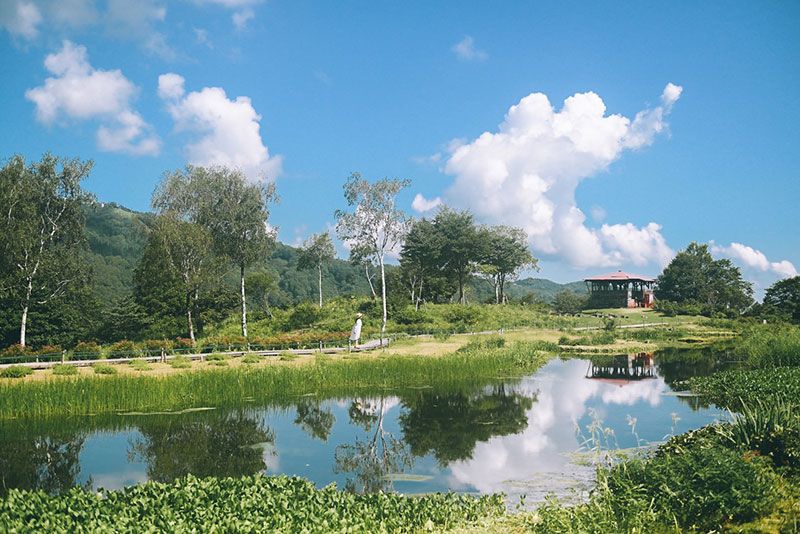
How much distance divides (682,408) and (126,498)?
1785cm

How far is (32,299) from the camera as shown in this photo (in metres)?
36.2

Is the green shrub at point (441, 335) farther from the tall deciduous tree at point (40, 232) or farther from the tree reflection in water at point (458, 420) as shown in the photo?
the tall deciduous tree at point (40, 232)

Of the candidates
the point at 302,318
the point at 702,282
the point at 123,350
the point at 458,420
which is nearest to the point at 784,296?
the point at 702,282

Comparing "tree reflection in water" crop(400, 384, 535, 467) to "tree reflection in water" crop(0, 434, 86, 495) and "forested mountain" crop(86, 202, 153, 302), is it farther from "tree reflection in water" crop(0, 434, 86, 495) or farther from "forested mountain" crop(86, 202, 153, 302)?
"forested mountain" crop(86, 202, 153, 302)

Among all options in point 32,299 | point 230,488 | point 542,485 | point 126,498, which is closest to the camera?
point 126,498

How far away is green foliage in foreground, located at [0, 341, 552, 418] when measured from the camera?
19.1 m

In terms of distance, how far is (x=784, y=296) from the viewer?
63625mm

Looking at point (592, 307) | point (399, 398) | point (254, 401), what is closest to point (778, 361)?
point (399, 398)

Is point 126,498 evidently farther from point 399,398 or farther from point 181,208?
point 181,208

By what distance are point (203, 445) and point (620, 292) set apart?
2914 inches

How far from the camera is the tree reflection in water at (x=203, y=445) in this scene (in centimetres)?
1330

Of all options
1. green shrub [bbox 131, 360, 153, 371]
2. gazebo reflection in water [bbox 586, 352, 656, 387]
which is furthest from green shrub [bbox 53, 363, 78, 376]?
gazebo reflection in water [bbox 586, 352, 656, 387]

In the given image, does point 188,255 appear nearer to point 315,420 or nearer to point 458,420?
point 315,420

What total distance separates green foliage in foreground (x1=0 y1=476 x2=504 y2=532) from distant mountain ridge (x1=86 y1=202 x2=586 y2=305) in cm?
6512
